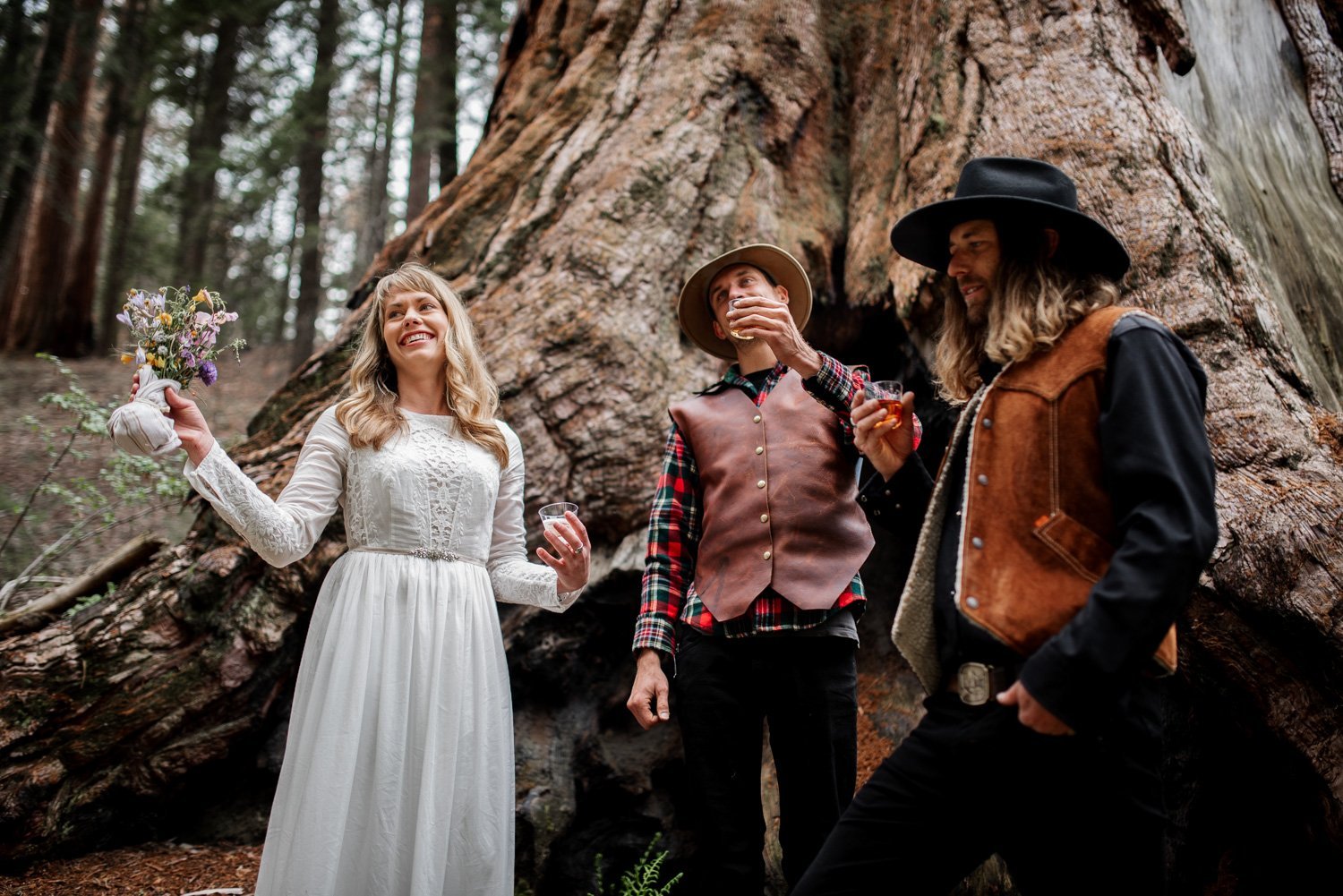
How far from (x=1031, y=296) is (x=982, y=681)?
3.05 ft

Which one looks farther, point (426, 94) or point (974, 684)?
point (426, 94)

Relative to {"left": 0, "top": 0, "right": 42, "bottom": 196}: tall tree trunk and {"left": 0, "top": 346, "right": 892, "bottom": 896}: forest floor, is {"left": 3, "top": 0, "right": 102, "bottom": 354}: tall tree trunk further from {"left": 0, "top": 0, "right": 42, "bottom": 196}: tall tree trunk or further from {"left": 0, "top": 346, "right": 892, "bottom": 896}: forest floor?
{"left": 0, "top": 0, "right": 42, "bottom": 196}: tall tree trunk

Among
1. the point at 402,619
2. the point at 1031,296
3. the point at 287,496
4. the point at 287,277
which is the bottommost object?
the point at 402,619

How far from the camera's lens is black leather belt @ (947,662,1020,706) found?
6.35 feet

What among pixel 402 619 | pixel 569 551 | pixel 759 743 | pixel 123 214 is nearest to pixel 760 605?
pixel 759 743

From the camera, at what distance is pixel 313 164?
13281 mm

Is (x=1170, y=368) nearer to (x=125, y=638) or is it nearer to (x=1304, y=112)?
(x=125, y=638)

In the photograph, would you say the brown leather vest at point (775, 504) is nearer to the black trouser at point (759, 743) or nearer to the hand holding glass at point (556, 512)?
the black trouser at point (759, 743)

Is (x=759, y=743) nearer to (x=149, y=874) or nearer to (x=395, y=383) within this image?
(x=395, y=383)

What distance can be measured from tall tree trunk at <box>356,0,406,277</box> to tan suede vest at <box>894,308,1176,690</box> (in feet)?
36.6

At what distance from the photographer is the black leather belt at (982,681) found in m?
1.94

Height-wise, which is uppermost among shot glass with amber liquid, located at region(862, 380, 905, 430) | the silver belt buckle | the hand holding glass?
shot glass with amber liquid, located at region(862, 380, 905, 430)

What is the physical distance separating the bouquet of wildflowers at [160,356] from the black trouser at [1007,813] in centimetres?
213

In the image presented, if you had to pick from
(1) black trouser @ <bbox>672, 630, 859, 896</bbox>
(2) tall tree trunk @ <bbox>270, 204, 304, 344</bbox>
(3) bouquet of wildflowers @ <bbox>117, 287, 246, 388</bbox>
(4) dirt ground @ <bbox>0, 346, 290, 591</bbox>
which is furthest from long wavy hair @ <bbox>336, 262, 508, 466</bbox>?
(2) tall tree trunk @ <bbox>270, 204, 304, 344</bbox>
